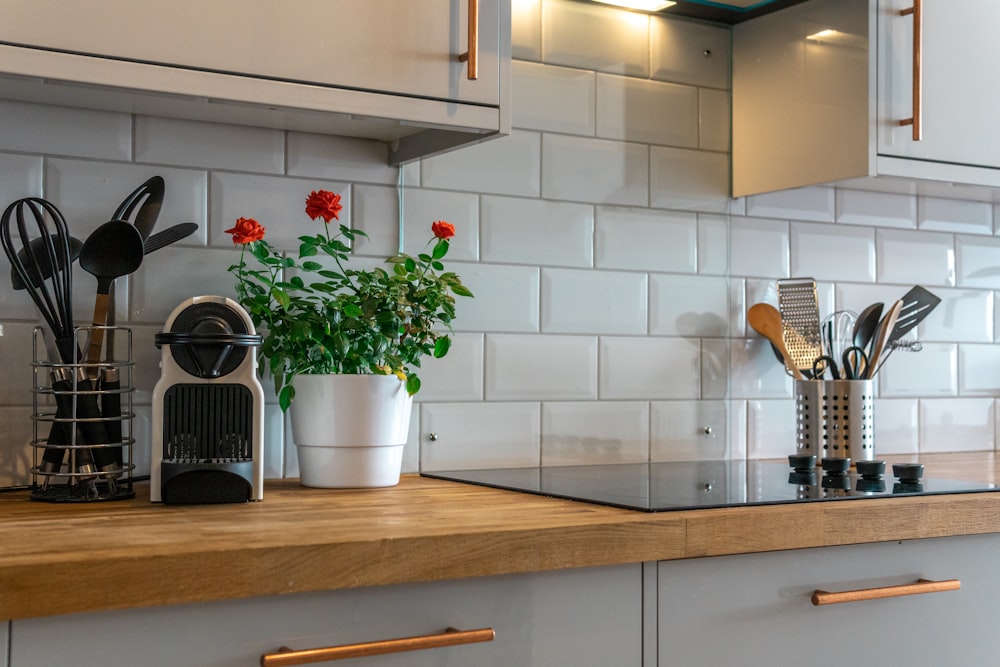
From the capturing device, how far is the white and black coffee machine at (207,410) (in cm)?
133

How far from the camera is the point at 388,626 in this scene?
1083mm

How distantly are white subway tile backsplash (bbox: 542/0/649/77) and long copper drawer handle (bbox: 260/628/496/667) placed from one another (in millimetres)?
1133

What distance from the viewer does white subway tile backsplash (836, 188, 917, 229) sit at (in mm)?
2238

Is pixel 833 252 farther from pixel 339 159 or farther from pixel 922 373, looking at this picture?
pixel 339 159

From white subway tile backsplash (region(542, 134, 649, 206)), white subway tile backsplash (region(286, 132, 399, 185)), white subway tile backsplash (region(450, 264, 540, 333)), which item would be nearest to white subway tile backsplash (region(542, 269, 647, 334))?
white subway tile backsplash (region(450, 264, 540, 333))

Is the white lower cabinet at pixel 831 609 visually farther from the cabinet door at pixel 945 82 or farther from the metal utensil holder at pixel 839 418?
the cabinet door at pixel 945 82

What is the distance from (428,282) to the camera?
1562mm

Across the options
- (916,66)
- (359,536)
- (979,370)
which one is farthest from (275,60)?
(979,370)

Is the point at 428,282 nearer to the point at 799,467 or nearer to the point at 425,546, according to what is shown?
the point at 425,546

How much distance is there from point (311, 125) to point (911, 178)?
103cm

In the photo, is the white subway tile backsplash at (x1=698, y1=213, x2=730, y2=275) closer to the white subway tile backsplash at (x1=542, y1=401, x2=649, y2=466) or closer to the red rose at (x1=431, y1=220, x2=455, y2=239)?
the white subway tile backsplash at (x1=542, y1=401, x2=649, y2=466)

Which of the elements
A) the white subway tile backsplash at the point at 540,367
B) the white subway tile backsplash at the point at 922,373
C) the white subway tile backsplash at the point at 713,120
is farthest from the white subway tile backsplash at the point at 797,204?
the white subway tile backsplash at the point at 540,367

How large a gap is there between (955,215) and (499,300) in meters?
1.15

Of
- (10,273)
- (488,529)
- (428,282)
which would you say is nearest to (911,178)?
(428,282)
